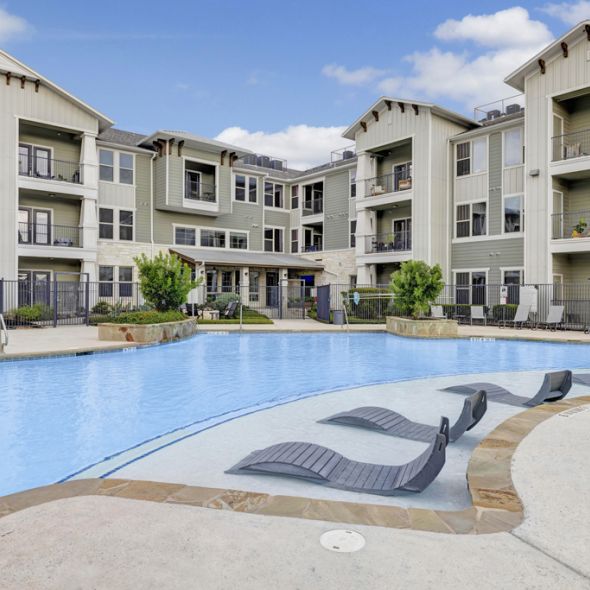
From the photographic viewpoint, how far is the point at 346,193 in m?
32.2

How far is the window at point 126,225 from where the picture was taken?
1093 inches

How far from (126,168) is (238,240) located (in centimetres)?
845

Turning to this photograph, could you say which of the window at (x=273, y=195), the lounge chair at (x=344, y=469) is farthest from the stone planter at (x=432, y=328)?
the window at (x=273, y=195)

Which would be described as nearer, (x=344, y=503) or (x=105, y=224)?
(x=344, y=503)

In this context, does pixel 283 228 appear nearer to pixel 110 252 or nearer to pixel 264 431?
pixel 110 252

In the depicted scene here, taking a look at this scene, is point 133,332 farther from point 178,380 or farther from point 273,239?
point 273,239

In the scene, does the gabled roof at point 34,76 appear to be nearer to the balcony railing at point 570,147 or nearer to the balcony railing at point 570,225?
the balcony railing at point 570,147

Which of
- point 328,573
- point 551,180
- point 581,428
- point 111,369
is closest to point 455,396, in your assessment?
point 581,428

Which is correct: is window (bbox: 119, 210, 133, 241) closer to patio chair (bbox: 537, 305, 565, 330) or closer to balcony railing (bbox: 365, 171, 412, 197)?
balcony railing (bbox: 365, 171, 412, 197)

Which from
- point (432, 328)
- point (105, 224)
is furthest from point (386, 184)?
point (105, 224)

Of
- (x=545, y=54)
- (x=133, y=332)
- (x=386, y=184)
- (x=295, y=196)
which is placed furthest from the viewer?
(x=295, y=196)

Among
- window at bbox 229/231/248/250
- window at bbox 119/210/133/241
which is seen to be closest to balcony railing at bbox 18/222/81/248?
window at bbox 119/210/133/241

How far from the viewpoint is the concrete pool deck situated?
2.56m

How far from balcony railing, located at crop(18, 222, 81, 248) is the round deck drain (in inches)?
948
